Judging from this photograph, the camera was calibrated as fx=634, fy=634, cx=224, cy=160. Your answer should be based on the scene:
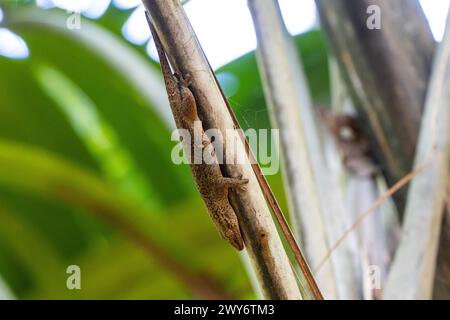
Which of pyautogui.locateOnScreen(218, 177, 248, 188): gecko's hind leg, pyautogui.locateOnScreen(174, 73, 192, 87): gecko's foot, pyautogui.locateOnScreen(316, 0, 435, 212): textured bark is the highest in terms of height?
pyautogui.locateOnScreen(316, 0, 435, 212): textured bark

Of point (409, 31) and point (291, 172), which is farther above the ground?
point (409, 31)

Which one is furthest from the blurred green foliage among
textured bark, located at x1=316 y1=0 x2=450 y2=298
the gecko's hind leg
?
the gecko's hind leg

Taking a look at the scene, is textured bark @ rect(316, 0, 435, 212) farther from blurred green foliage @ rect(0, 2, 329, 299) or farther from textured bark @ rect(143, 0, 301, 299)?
textured bark @ rect(143, 0, 301, 299)

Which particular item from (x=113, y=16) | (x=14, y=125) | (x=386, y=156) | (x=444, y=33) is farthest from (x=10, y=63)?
(x=444, y=33)

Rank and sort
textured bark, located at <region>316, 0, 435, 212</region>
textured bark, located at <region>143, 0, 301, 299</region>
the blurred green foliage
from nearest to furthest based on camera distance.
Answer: textured bark, located at <region>143, 0, 301, 299</region>
textured bark, located at <region>316, 0, 435, 212</region>
the blurred green foliage

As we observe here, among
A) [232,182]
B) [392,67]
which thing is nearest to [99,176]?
[392,67]

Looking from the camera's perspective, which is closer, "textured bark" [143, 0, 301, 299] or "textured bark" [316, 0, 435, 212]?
"textured bark" [143, 0, 301, 299]
